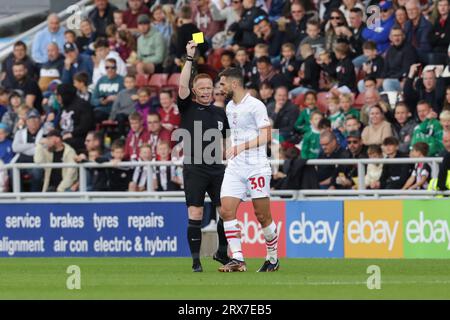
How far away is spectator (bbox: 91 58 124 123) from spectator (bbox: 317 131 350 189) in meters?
6.17

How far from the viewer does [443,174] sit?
20.5 meters

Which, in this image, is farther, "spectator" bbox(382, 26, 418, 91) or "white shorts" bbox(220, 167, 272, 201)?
"spectator" bbox(382, 26, 418, 91)

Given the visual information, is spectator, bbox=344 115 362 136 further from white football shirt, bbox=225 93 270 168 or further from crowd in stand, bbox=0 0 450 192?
white football shirt, bbox=225 93 270 168

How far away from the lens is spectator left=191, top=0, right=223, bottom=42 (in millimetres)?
28219

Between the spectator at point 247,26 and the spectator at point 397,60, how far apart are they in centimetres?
356

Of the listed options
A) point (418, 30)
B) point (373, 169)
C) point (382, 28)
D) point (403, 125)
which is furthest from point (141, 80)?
point (373, 169)

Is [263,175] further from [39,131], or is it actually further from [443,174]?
[39,131]

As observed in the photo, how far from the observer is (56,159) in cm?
2580

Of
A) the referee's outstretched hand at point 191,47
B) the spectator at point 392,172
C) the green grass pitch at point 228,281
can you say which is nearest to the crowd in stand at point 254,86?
the spectator at point 392,172

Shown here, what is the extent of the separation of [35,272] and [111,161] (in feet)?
20.2

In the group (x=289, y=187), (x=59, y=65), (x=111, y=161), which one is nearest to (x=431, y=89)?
(x=289, y=187)

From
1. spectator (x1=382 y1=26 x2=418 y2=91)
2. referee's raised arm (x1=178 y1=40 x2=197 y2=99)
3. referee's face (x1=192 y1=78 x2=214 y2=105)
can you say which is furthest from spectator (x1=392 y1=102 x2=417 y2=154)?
referee's raised arm (x1=178 y1=40 x2=197 y2=99)

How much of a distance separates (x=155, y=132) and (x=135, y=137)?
49 cm

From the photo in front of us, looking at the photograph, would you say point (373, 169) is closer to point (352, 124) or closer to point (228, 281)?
point (352, 124)
